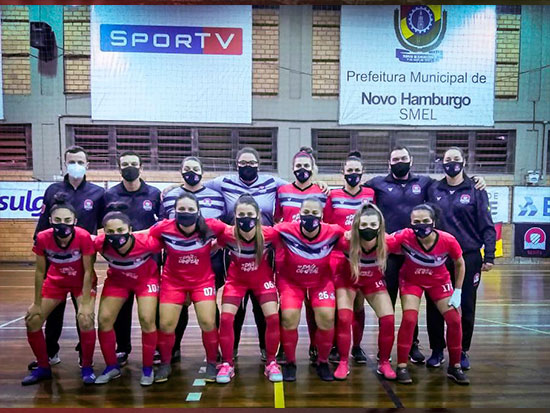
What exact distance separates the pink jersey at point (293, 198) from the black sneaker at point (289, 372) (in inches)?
38.9

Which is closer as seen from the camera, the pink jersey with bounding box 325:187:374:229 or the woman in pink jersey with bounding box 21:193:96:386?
the woman in pink jersey with bounding box 21:193:96:386

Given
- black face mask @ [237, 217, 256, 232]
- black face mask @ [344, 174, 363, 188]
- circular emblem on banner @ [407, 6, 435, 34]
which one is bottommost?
black face mask @ [237, 217, 256, 232]

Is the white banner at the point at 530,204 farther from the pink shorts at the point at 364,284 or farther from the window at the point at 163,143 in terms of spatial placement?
the pink shorts at the point at 364,284

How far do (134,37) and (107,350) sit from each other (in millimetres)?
3197

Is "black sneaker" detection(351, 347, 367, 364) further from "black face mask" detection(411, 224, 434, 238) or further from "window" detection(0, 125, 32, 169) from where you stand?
"window" detection(0, 125, 32, 169)

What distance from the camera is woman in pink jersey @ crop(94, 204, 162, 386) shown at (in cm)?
261

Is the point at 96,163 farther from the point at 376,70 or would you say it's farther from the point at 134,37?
the point at 376,70

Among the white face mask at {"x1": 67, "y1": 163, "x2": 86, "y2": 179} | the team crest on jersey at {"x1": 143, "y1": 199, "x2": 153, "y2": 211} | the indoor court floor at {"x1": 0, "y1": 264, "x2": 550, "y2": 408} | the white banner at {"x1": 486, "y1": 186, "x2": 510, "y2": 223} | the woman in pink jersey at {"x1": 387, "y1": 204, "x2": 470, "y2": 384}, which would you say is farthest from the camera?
the white banner at {"x1": 486, "y1": 186, "x2": 510, "y2": 223}

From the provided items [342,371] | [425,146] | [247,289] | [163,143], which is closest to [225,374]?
[247,289]

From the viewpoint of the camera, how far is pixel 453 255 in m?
2.72

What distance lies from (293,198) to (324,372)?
121 centimetres

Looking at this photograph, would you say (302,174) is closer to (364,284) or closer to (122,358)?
(364,284)

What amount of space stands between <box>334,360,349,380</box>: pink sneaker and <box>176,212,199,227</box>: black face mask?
1.37 metres

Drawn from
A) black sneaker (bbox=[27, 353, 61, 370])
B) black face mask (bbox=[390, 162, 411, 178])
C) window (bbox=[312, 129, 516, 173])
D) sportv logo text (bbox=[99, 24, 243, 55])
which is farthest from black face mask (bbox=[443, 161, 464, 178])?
black sneaker (bbox=[27, 353, 61, 370])
